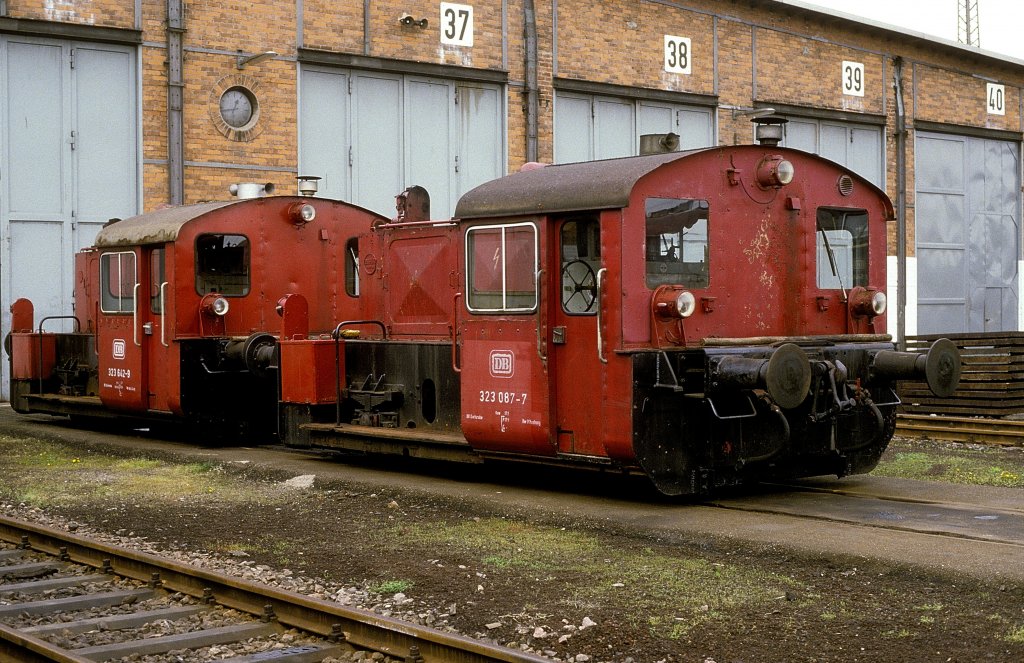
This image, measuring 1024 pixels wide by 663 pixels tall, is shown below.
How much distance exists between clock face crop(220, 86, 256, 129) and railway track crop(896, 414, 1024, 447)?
450 inches

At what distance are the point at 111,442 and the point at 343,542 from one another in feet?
25.0

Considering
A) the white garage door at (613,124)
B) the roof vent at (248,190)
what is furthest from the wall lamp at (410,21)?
the roof vent at (248,190)

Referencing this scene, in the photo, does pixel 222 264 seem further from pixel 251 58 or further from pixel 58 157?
pixel 251 58

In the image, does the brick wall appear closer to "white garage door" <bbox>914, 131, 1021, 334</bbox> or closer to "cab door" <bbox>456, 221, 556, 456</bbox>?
"white garage door" <bbox>914, 131, 1021, 334</bbox>

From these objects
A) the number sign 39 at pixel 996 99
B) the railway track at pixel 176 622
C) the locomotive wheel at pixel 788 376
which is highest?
the number sign 39 at pixel 996 99

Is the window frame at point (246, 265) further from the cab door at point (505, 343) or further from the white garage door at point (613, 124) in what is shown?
the white garage door at point (613, 124)

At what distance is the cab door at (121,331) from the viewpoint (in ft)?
48.9

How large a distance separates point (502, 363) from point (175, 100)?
1212cm

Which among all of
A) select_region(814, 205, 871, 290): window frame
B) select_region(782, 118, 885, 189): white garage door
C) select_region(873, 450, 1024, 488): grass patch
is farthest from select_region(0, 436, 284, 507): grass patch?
select_region(782, 118, 885, 189): white garage door

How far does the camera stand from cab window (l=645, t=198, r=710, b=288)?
9305 millimetres

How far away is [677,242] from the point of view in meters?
9.49

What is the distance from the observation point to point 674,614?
621cm

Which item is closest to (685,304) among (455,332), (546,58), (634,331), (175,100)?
(634,331)

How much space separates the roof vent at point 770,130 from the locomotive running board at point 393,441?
3445mm
